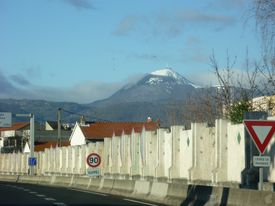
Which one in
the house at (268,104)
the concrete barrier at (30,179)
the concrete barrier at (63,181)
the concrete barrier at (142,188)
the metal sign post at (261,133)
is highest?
the house at (268,104)

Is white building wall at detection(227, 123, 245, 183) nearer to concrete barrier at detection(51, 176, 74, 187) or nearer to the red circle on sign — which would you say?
the red circle on sign

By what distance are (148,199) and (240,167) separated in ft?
12.8

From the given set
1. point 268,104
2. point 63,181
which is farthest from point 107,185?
point 63,181

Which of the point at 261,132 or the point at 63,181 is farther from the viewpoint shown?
the point at 63,181

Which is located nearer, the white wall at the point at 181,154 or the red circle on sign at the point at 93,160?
the white wall at the point at 181,154

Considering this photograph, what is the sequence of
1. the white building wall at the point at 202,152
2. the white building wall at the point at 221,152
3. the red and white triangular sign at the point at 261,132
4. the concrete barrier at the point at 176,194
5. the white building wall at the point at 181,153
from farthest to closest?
1. the white building wall at the point at 181,153
2. the white building wall at the point at 202,152
3. the white building wall at the point at 221,152
4. the concrete barrier at the point at 176,194
5. the red and white triangular sign at the point at 261,132

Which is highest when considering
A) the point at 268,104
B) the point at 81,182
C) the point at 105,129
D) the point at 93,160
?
the point at 105,129

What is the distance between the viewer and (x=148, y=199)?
95.8 ft

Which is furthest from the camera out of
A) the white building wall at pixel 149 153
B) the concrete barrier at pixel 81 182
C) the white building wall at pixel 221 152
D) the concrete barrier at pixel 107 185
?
the concrete barrier at pixel 81 182

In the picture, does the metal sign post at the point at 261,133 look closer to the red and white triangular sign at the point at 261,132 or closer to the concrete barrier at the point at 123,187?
the red and white triangular sign at the point at 261,132

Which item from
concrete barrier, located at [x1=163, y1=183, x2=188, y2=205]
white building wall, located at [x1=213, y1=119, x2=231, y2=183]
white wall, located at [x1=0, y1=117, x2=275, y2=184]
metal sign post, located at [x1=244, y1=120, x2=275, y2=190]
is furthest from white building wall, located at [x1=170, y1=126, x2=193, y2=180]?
metal sign post, located at [x1=244, y1=120, x2=275, y2=190]

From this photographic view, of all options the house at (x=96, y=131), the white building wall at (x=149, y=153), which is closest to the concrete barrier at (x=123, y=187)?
the white building wall at (x=149, y=153)

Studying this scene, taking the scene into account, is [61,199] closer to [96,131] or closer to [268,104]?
[268,104]

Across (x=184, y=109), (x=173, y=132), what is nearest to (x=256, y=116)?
(x=173, y=132)
